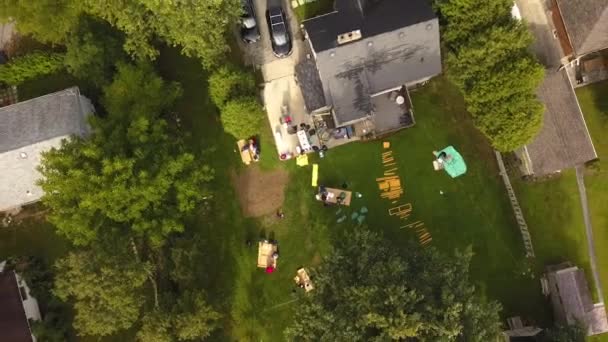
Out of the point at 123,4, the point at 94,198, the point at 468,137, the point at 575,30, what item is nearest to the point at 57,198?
the point at 94,198

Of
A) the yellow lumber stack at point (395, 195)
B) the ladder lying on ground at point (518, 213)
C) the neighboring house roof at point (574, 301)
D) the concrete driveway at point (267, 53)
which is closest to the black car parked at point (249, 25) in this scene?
the concrete driveway at point (267, 53)

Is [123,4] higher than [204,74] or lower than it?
higher

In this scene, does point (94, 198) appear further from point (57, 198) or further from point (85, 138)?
point (85, 138)

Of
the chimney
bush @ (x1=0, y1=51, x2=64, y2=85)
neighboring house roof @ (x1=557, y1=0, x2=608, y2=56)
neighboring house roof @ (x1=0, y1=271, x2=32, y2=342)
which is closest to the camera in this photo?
neighboring house roof @ (x1=557, y1=0, x2=608, y2=56)

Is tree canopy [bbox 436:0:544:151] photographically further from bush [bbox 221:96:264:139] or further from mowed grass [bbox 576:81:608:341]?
bush [bbox 221:96:264:139]

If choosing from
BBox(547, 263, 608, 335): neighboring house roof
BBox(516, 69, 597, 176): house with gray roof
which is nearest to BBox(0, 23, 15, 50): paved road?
BBox(516, 69, 597, 176): house with gray roof

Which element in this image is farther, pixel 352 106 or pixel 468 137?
pixel 468 137

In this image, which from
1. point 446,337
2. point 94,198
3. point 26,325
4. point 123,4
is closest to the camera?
point 446,337

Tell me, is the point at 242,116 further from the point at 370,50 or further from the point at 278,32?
the point at 370,50
